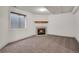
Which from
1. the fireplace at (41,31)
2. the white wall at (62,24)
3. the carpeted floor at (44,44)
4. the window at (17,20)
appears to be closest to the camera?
the carpeted floor at (44,44)

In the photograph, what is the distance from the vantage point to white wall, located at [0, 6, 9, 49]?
8.61ft

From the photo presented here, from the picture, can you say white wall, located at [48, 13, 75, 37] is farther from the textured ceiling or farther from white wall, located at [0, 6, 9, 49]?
white wall, located at [0, 6, 9, 49]

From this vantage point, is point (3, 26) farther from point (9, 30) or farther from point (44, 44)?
point (44, 44)

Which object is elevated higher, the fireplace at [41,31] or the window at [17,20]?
the window at [17,20]

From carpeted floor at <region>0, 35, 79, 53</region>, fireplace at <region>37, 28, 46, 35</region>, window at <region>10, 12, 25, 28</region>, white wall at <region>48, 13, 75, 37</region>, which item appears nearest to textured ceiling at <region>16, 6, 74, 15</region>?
white wall at <region>48, 13, 75, 37</region>

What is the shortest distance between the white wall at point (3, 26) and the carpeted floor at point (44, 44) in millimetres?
184

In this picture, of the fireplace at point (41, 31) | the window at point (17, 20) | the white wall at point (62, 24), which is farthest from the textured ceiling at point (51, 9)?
the fireplace at point (41, 31)

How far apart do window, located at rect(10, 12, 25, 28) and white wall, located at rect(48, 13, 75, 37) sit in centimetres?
98

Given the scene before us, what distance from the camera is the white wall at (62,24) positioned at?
302 cm

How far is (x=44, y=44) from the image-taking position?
9.71ft

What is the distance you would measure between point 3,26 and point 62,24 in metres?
1.78

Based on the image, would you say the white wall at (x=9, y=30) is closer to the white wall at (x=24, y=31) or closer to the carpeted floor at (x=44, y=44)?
the white wall at (x=24, y=31)

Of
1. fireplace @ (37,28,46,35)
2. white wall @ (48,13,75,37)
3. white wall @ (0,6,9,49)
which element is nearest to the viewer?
white wall @ (0,6,9,49)
